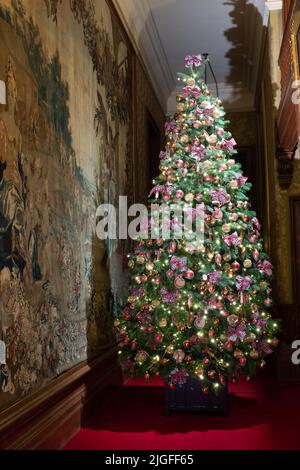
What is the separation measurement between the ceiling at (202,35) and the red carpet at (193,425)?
4972 millimetres

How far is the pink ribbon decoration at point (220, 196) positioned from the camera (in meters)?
5.28

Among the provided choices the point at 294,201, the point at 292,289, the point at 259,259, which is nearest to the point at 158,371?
the point at 259,259

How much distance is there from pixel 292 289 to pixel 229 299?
2713 mm

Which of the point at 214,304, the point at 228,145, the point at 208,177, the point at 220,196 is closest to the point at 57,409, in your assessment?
the point at 214,304

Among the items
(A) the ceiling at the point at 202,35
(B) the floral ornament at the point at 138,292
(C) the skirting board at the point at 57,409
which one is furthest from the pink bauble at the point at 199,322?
(A) the ceiling at the point at 202,35

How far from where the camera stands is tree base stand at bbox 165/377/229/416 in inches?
202

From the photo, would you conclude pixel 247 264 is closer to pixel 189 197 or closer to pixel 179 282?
pixel 179 282

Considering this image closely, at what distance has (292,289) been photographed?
7.45 metres

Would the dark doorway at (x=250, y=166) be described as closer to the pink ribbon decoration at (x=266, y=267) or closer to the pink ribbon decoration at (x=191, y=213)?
the pink ribbon decoration at (x=266, y=267)

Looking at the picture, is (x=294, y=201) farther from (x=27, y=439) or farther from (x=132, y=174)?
(x=27, y=439)

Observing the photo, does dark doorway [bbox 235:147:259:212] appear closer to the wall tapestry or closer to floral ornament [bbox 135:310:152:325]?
the wall tapestry

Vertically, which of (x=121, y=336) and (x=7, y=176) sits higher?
(x=7, y=176)

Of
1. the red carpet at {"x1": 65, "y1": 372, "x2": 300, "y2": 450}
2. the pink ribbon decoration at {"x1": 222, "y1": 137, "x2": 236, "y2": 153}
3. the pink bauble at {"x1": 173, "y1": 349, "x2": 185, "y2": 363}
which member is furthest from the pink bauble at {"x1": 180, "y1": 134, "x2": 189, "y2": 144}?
the red carpet at {"x1": 65, "y1": 372, "x2": 300, "y2": 450}

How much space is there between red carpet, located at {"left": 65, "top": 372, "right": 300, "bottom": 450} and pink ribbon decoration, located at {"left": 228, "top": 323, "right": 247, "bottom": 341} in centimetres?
78
